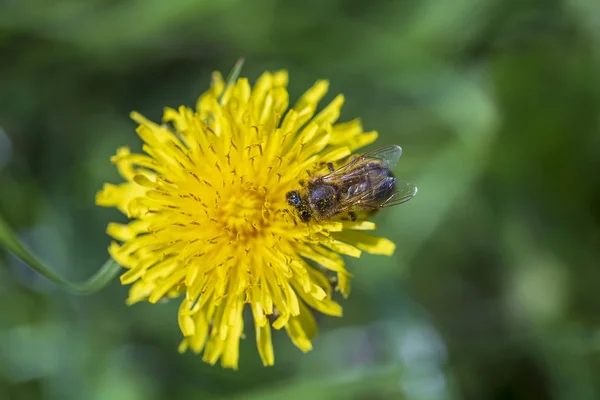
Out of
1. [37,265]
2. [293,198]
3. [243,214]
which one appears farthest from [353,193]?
[37,265]

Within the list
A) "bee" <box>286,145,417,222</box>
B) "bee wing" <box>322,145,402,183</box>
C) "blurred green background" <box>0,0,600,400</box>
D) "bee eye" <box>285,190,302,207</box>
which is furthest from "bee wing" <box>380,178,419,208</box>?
"blurred green background" <box>0,0,600,400</box>

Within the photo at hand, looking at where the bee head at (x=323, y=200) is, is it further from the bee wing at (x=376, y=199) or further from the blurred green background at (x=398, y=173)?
the blurred green background at (x=398, y=173)

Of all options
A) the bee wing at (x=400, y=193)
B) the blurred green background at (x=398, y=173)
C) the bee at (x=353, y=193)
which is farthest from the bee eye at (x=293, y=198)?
the blurred green background at (x=398, y=173)

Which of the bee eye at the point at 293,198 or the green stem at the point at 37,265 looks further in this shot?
the bee eye at the point at 293,198

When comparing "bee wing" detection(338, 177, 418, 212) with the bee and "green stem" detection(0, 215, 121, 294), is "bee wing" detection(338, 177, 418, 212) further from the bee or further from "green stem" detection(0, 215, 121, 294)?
"green stem" detection(0, 215, 121, 294)

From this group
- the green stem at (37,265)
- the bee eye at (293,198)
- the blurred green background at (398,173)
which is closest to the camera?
the green stem at (37,265)

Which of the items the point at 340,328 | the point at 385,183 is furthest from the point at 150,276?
the point at 340,328

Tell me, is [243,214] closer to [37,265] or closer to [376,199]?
[376,199]

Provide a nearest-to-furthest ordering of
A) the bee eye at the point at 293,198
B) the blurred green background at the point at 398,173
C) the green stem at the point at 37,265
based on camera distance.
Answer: the green stem at the point at 37,265 → the bee eye at the point at 293,198 → the blurred green background at the point at 398,173
